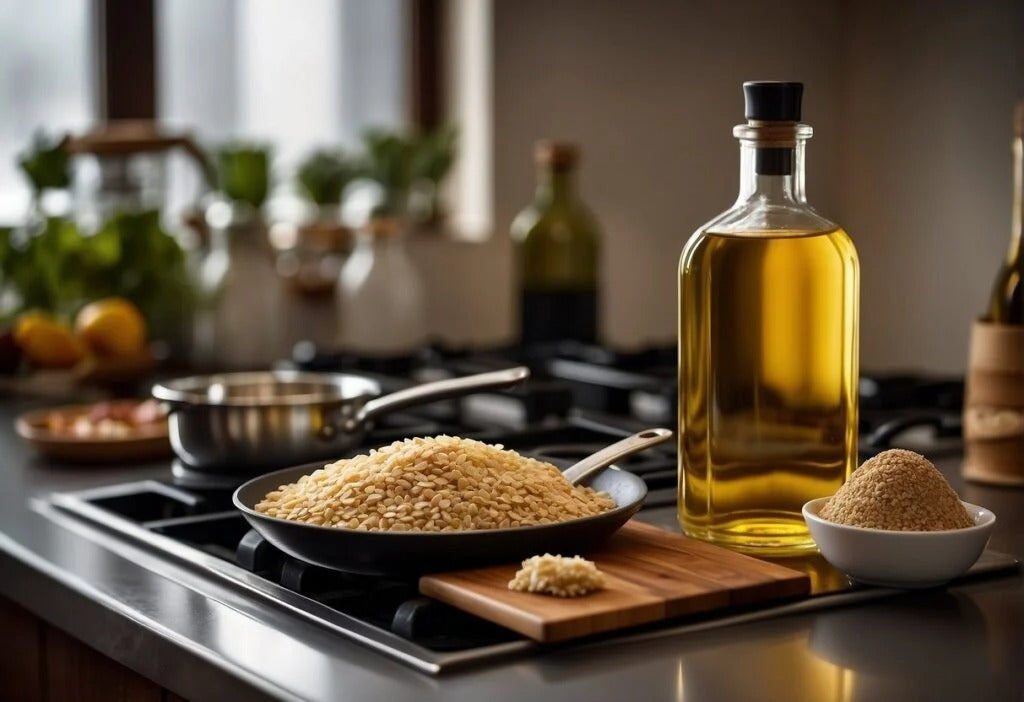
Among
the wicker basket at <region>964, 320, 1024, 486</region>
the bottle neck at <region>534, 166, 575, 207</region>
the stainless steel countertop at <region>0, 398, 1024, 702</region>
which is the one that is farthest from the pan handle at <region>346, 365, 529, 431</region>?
the bottle neck at <region>534, 166, 575, 207</region>

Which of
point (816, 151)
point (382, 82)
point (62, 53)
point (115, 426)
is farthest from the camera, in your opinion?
point (816, 151)

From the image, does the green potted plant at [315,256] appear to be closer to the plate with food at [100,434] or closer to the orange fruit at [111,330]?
the orange fruit at [111,330]

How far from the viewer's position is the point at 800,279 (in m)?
0.86

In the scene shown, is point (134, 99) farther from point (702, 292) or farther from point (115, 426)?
point (702, 292)

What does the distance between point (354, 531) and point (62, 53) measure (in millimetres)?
1644

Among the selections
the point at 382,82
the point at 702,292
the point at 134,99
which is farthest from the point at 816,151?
the point at 702,292

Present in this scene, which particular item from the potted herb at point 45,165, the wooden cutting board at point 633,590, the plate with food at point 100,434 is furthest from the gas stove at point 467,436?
the potted herb at point 45,165

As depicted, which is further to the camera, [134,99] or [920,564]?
[134,99]

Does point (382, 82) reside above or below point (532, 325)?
above

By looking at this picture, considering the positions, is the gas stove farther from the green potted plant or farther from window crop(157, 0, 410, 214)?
window crop(157, 0, 410, 214)

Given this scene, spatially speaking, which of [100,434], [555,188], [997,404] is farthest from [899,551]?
[555,188]

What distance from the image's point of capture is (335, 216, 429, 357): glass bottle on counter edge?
199cm

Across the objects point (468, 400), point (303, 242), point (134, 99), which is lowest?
point (468, 400)

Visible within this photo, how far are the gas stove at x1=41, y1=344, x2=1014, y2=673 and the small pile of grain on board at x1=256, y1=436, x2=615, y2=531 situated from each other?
0.04 m
